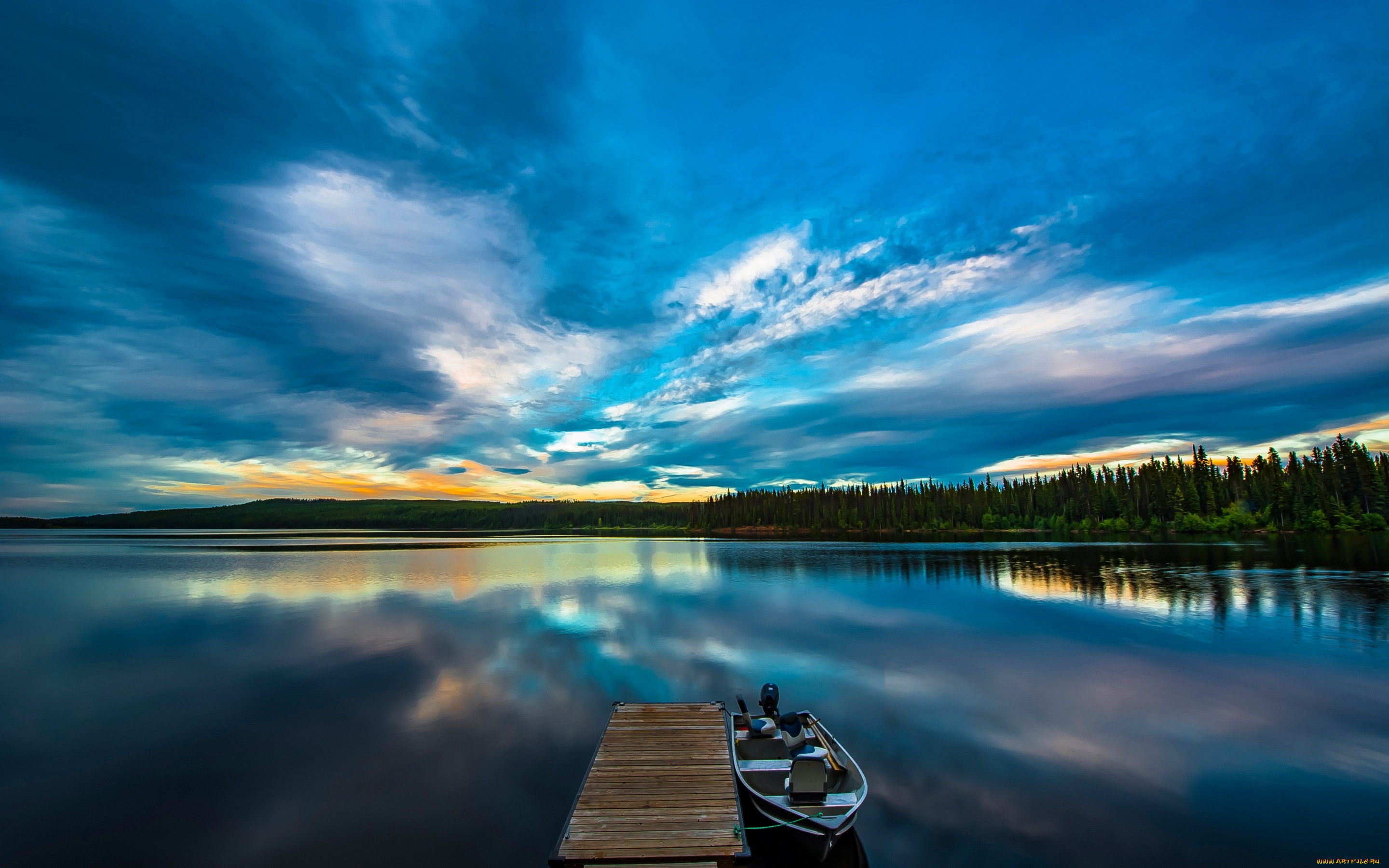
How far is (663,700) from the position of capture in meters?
20.6

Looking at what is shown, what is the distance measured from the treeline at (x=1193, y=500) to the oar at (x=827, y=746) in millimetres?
160430

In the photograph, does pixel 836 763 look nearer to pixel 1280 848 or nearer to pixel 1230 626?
pixel 1280 848

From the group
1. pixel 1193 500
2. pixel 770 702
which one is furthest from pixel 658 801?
pixel 1193 500

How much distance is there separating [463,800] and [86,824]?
29.1ft

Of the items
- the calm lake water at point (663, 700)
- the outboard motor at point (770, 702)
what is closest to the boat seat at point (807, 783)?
the calm lake water at point (663, 700)

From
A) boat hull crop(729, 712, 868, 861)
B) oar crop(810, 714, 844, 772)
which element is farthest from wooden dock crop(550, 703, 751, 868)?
oar crop(810, 714, 844, 772)

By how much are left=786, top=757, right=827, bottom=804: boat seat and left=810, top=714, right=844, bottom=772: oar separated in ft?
5.45

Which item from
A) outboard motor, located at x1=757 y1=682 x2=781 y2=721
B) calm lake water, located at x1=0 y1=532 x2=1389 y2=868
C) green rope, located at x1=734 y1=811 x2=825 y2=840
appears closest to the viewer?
green rope, located at x1=734 y1=811 x2=825 y2=840

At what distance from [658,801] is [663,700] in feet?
32.1

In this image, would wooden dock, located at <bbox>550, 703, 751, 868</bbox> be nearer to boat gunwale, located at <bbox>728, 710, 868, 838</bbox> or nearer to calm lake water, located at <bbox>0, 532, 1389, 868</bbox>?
boat gunwale, located at <bbox>728, 710, 868, 838</bbox>

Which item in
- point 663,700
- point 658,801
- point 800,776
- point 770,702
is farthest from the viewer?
point 663,700

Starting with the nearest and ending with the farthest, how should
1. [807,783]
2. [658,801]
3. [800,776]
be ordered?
[807,783]
[800,776]
[658,801]

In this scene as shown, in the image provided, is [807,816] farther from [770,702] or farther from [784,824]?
[770,702]

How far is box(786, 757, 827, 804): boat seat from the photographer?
10.8 metres
